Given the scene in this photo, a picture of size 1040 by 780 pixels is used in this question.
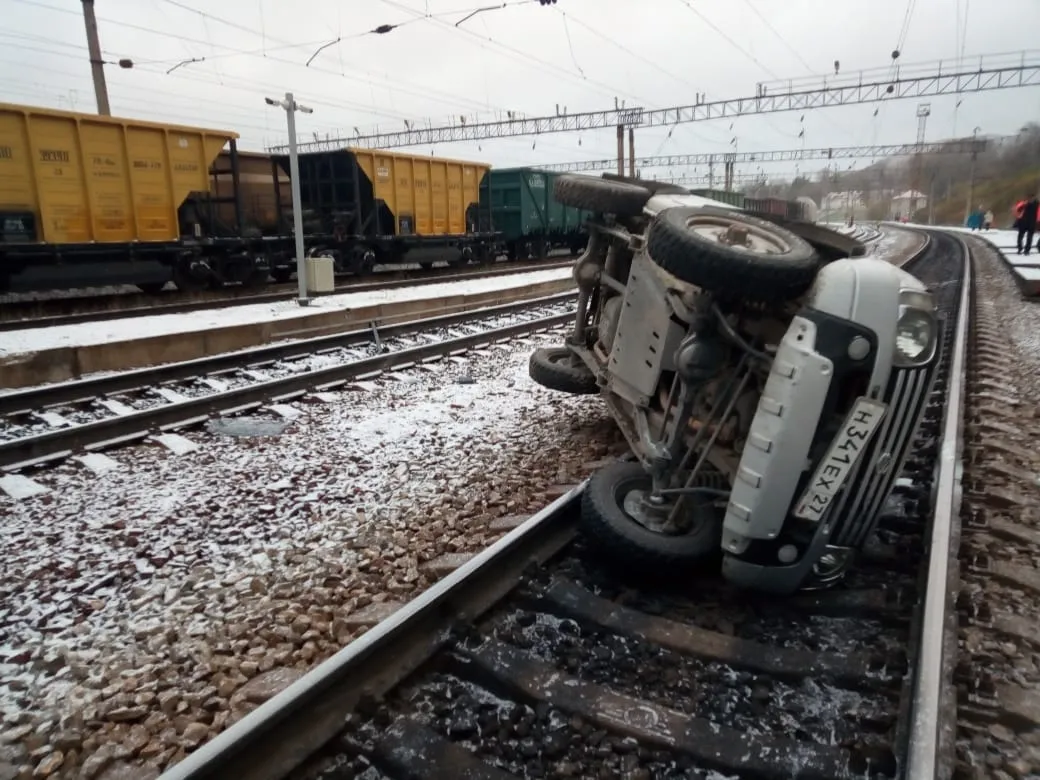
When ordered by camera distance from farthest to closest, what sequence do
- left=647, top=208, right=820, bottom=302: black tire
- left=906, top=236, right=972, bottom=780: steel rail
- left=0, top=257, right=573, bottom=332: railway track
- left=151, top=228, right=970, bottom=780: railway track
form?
left=0, top=257, right=573, bottom=332: railway track → left=647, top=208, right=820, bottom=302: black tire → left=151, top=228, right=970, bottom=780: railway track → left=906, top=236, right=972, bottom=780: steel rail

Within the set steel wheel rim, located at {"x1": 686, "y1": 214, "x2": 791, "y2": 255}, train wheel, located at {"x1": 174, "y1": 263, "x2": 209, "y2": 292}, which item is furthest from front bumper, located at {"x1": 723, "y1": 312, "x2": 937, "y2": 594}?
train wheel, located at {"x1": 174, "y1": 263, "x2": 209, "y2": 292}

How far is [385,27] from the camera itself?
699 inches

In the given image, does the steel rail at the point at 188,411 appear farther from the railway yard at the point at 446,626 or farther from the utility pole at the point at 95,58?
the utility pole at the point at 95,58

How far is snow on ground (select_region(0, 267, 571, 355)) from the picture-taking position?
26.8ft

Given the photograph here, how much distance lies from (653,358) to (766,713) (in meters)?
1.67

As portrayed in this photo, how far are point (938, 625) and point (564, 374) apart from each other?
304 cm

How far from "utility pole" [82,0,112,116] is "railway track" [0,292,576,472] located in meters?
15.2

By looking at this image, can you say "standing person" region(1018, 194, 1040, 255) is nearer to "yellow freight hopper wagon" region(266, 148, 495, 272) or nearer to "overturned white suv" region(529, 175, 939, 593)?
"yellow freight hopper wagon" region(266, 148, 495, 272)

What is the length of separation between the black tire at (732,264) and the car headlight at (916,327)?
33cm

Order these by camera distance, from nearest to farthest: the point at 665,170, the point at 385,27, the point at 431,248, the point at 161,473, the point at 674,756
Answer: the point at 674,756, the point at 161,473, the point at 385,27, the point at 431,248, the point at 665,170

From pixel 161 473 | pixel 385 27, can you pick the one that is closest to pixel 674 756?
pixel 161 473

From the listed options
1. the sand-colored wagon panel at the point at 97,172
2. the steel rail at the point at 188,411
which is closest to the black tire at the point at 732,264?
the steel rail at the point at 188,411

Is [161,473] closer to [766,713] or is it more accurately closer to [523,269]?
[766,713]

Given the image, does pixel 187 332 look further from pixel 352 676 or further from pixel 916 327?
pixel 916 327
